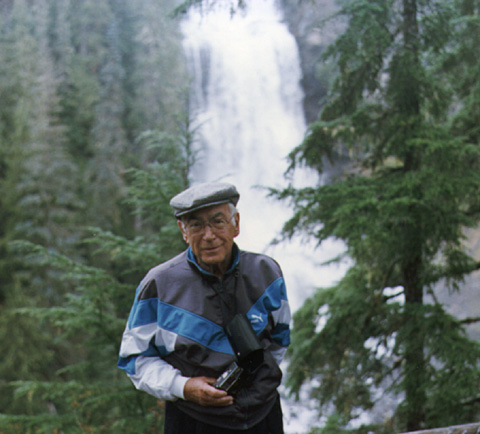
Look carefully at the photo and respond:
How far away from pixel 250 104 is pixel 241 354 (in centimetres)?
2394

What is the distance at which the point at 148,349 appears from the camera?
6.73 ft

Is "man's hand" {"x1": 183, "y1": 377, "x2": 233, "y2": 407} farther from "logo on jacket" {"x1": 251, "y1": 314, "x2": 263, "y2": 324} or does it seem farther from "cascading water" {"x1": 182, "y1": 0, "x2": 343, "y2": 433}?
"cascading water" {"x1": 182, "y1": 0, "x2": 343, "y2": 433}

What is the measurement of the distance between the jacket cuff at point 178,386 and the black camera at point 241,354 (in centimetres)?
12

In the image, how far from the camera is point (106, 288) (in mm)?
6055

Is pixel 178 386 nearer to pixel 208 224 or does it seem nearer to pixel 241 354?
pixel 241 354

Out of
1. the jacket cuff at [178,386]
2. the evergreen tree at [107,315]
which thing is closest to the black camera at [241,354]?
the jacket cuff at [178,386]

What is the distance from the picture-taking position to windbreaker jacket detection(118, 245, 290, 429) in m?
2.00

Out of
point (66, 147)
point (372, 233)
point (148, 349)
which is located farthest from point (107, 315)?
point (66, 147)

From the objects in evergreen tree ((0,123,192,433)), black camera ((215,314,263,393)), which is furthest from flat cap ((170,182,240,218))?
evergreen tree ((0,123,192,433))

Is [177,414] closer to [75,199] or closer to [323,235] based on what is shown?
[323,235]

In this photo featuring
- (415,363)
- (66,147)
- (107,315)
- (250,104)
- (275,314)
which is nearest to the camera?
(275,314)

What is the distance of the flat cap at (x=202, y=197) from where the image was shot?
2.03 m

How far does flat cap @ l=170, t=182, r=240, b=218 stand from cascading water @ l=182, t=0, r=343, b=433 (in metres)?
18.9

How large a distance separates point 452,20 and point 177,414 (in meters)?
5.03
